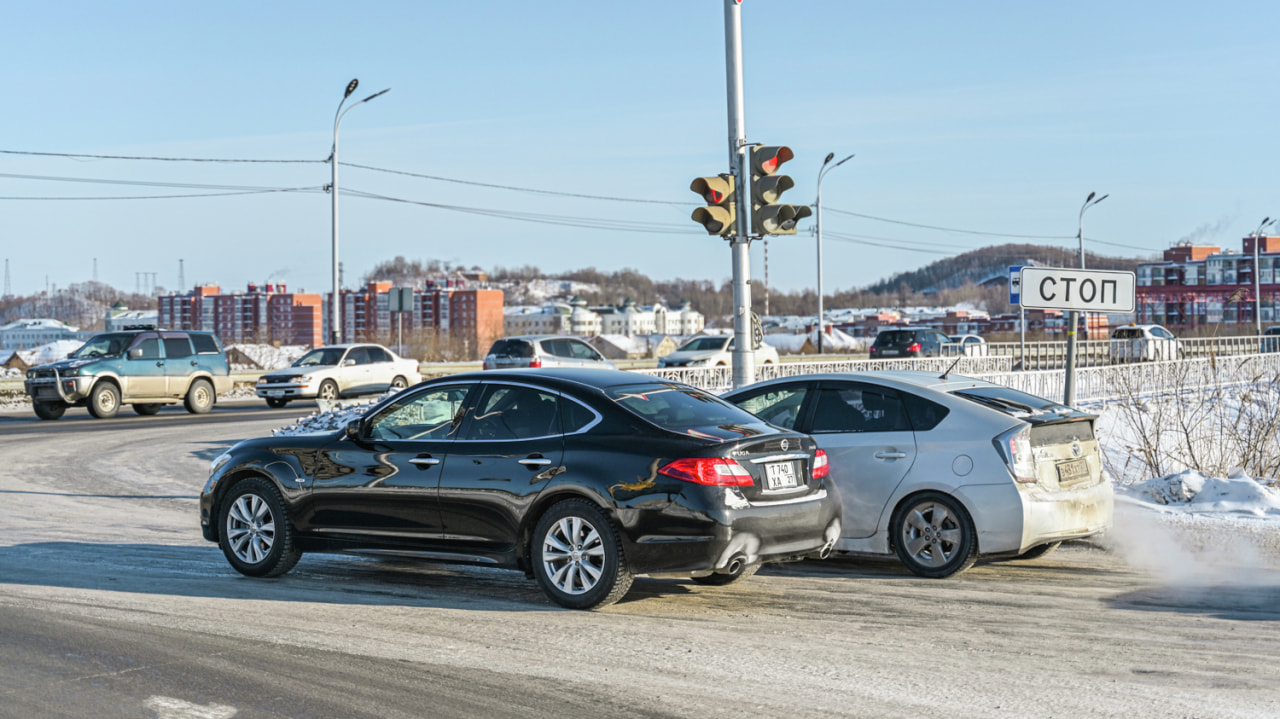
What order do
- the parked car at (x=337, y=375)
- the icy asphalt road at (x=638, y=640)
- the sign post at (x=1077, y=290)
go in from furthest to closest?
1. the parked car at (x=337, y=375)
2. the sign post at (x=1077, y=290)
3. the icy asphalt road at (x=638, y=640)

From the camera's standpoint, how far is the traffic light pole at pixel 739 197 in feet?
44.0

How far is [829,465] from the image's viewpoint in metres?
9.32

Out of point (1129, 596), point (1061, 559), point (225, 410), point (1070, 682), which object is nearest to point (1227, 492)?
point (1061, 559)

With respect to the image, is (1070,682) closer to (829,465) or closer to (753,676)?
(753,676)

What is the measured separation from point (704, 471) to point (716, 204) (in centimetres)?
620

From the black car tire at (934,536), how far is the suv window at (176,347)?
23.1m

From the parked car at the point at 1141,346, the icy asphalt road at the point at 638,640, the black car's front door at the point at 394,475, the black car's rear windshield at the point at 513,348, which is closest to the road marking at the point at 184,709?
the icy asphalt road at the point at 638,640

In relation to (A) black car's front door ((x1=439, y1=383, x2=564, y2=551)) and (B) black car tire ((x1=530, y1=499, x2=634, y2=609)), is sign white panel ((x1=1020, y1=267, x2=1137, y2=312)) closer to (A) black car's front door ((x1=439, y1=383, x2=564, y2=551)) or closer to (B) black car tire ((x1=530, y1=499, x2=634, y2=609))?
(A) black car's front door ((x1=439, y1=383, x2=564, y2=551))

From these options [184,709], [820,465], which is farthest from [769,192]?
[184,709]

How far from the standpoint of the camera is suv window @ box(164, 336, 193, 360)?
2831 centimetres

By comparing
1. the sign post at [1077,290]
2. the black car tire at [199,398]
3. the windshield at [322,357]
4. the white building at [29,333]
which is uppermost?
the white building at [29,333]

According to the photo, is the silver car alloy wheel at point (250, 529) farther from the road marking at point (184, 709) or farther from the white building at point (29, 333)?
the white building at point (29, 333)

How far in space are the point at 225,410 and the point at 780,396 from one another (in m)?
23.9

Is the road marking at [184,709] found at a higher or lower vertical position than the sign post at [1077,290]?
lower
